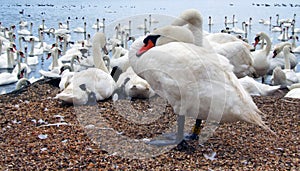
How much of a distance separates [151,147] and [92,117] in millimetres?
1639

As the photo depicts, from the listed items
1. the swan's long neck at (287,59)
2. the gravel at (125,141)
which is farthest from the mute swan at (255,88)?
the swan's long neck at (287,59)

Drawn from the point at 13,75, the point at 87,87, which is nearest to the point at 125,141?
the point at 87,87

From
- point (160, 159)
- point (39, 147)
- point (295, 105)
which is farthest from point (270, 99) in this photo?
point (39, 147)

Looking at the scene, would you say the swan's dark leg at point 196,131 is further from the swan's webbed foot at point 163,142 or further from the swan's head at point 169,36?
the swan's head at point 169,36

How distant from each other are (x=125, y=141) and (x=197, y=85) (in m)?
1.27

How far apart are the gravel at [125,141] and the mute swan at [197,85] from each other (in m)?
0.47

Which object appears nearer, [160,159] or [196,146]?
Result: [160,159]

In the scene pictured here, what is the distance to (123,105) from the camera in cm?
774

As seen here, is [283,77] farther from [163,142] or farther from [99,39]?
[163,142]

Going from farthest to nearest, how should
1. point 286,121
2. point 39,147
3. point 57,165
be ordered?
point 286,121, point 39,147, point 57,165

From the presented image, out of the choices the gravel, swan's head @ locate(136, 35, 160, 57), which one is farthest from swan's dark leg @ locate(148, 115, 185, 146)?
swan's head @ locate(136, 35, 160, 57)

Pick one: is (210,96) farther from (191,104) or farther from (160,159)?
(160,159)

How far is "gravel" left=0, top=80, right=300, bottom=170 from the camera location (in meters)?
5.05

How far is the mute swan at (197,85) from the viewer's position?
520cm
